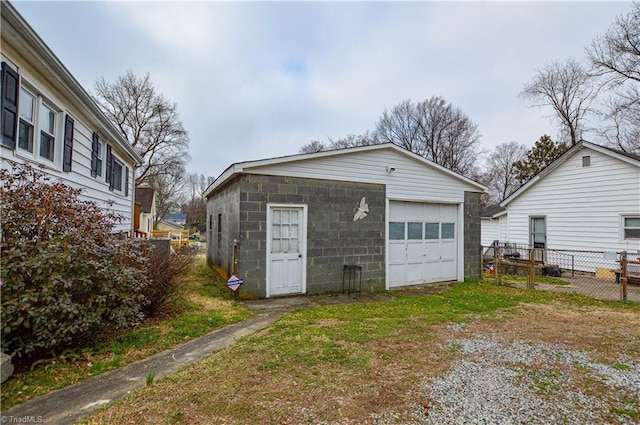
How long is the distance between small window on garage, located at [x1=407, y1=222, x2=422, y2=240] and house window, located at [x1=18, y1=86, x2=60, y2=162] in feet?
26.8

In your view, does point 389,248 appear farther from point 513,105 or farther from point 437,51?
point 513,105

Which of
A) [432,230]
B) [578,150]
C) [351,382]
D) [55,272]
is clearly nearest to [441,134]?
[578,150]

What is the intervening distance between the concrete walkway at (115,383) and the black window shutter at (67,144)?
4.17 metres

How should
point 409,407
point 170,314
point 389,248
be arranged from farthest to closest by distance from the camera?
point 389,248 → point 170,314 → point 409,407

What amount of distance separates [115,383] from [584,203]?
49.0 ft

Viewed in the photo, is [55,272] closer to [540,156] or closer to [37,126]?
[37,126]

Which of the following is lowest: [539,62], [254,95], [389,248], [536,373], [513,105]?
[536,373]

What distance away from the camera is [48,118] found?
5.45m

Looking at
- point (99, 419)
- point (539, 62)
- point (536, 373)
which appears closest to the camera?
point (99, 419)

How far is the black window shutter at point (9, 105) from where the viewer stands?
13.1 feet

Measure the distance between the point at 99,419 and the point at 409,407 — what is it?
2.56 m

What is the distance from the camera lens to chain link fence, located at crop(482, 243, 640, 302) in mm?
8881

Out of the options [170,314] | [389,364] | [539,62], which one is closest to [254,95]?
[170,314]

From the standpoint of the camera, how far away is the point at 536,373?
→ 3.57 m
